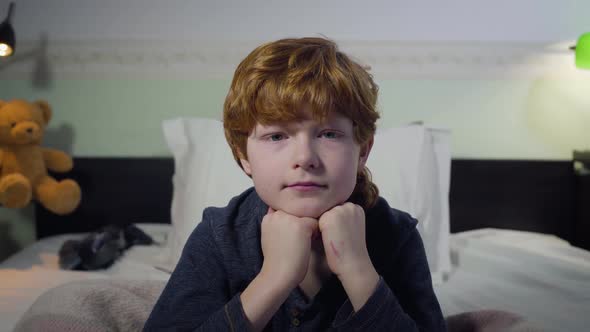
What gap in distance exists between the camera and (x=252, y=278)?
722 mm

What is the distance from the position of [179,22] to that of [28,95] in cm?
58

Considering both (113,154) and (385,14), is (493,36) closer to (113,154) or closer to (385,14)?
(385,14)

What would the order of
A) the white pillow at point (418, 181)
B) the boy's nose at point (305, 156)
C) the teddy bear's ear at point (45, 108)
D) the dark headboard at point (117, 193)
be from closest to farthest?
the boy's nose at point (305, 156) < the white pillow at point (418, 181) < the teddy bear's ear at point (45, 108) < the dark headboard at point (117, 193)

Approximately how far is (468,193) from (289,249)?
1236 millimetres

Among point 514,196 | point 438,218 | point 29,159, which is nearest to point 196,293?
point 438,218

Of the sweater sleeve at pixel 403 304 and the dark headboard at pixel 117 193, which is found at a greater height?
the sweater sleeve at pixel 403 304

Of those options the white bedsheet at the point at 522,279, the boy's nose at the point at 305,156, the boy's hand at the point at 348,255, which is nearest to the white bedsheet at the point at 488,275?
the white bedsheet at the point at 522,279

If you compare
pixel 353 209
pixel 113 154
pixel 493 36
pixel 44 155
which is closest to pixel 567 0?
pixel 493 36

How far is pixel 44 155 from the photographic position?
165cm

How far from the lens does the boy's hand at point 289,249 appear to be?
0.61 metres

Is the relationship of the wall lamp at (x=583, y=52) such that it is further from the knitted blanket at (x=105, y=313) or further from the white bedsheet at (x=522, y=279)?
the knitted blanket at (x=105, y=313)

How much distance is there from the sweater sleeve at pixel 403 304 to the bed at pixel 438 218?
16 cm

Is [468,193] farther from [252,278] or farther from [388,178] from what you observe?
[252,278]

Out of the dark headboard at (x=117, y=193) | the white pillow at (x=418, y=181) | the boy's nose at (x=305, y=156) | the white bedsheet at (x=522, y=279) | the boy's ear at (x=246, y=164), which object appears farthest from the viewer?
the dark headboard at (x=117, y=193)
